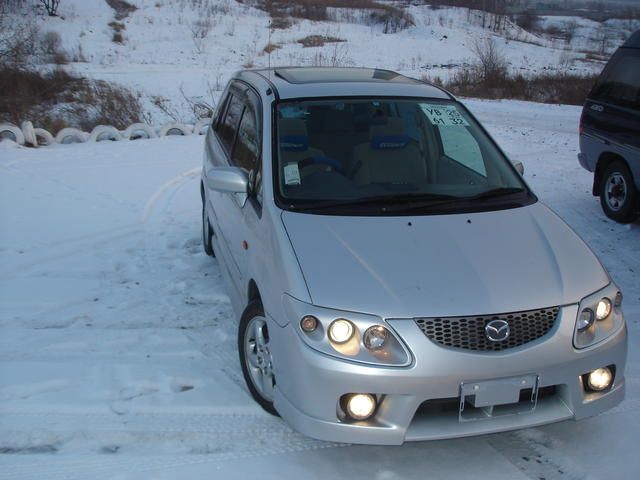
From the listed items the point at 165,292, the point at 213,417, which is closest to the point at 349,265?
the point at 213,417

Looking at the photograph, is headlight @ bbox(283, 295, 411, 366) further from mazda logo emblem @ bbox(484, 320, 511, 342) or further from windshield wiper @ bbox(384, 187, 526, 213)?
windshield wiper @ bbox(384, 187, 526, 213)

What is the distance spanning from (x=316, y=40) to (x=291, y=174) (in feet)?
88.4

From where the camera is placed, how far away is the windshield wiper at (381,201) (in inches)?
140

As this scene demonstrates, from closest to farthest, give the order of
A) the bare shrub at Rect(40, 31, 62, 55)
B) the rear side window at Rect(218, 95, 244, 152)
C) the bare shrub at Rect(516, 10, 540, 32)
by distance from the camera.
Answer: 1. the rear side window at Rect(218, 95, 244, 152)
2. the bare shrub at Rect(40, 31, 62, 55)
3. the bare shrub at Rect(516, 10, 540, 32)

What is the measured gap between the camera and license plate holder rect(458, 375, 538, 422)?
276cm

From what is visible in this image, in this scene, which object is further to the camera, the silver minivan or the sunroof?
the sunroof

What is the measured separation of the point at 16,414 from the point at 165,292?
5.72 feet

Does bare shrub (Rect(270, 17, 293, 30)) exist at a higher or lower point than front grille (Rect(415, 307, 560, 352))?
higher

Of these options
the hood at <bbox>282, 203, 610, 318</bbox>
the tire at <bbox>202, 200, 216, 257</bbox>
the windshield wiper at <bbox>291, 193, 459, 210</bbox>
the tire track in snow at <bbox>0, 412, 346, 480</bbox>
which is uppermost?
the windshield wiper at <bbox>291, 193, 459, 210</bbox>

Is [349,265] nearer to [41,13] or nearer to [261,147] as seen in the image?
[261,147]

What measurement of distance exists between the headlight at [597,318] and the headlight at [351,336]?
87cm

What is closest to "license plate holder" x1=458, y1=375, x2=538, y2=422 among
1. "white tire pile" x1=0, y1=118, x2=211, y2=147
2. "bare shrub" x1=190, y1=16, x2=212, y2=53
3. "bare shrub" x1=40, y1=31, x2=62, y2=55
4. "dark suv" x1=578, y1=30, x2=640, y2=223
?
"dark suv" x1=578, y1=30, x2=640, y2=223

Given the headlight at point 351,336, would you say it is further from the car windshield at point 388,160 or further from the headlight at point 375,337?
the car windshield at point 388,160

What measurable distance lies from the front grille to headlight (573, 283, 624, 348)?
197 mm
